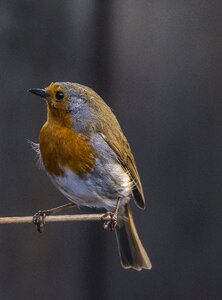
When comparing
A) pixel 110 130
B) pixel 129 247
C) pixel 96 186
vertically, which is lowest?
pixel 129 247

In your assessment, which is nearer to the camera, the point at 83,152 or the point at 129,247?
the point at 83,152

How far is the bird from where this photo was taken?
6.49 feet

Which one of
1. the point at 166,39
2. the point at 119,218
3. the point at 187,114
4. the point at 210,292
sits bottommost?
the point at 210,292

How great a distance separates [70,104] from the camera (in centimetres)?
199

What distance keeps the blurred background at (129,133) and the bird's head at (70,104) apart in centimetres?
73

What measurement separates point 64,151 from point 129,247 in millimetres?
452

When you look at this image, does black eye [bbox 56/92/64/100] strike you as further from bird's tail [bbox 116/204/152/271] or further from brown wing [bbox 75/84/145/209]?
bird's tail [bbox 116/204/152/271]

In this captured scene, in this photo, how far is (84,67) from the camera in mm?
2811

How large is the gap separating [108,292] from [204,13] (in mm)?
1137

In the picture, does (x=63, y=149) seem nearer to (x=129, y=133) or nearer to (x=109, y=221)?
(x=109, y=221)

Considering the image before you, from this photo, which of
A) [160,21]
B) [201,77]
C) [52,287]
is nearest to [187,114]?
[201,77]

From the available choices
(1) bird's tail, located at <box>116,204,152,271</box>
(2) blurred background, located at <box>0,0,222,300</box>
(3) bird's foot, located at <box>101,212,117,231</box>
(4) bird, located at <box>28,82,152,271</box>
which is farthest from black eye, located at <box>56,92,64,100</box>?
(2) blurred background, located at <box>0,0,222,300</box>

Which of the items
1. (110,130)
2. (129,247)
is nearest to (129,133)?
(129,247)

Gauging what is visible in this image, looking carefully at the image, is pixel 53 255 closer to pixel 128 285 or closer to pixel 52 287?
pixel 52 287
